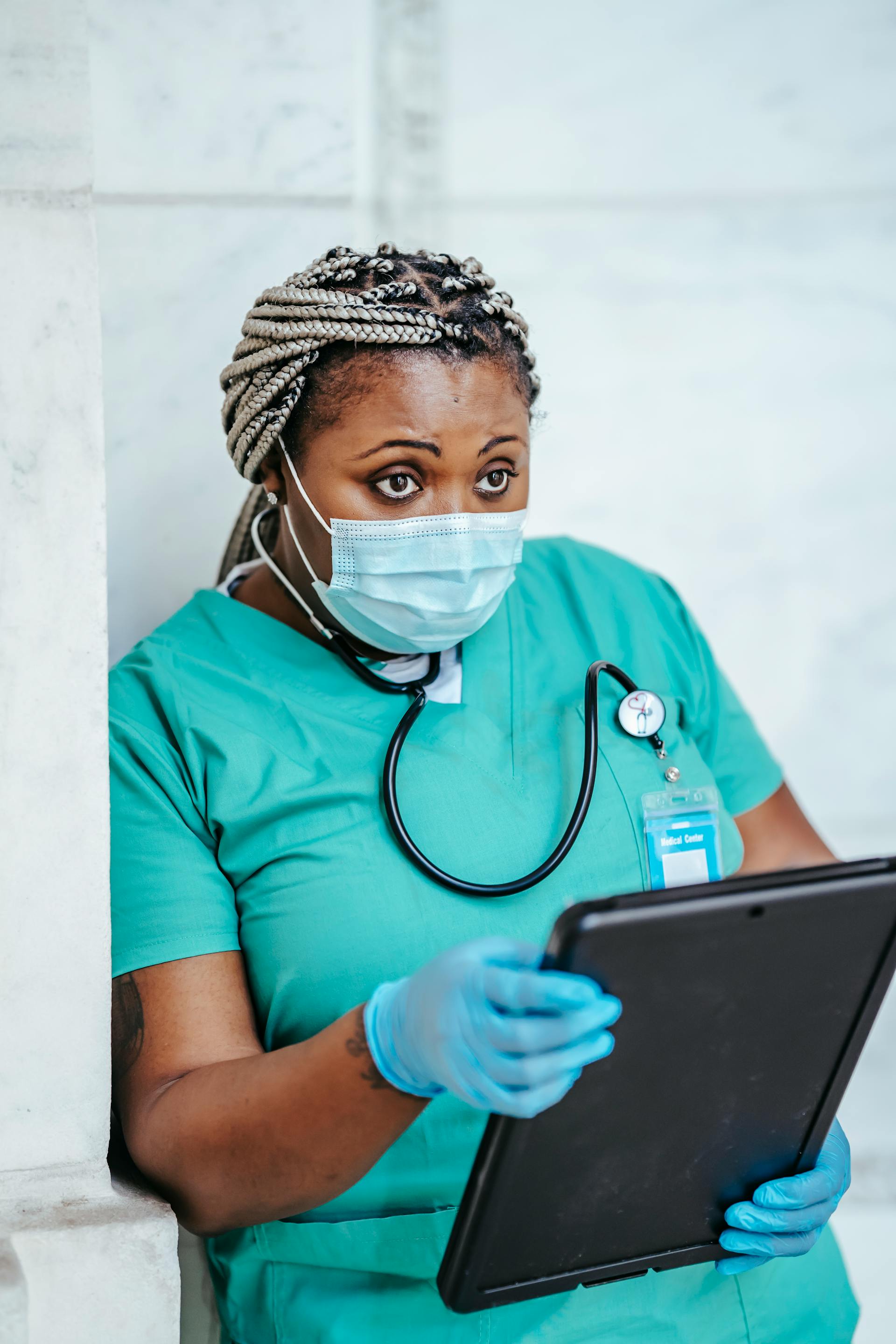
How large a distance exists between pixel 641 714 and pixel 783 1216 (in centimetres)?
47

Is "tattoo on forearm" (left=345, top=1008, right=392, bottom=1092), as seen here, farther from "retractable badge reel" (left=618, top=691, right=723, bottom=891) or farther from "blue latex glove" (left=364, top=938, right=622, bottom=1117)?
"retractable badge reel" (left=618, top=691, right=723, bottom=891)

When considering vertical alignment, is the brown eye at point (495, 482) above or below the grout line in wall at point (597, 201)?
below

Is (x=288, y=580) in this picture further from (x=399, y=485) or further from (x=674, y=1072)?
(x=674, y=1072)

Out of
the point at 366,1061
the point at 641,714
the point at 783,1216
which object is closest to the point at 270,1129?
the point at 366,1061

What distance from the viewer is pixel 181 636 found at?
47.8 inches

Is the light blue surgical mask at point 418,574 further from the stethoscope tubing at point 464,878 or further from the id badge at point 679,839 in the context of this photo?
the id badge at point 679,839

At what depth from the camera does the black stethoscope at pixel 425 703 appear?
1052 mm

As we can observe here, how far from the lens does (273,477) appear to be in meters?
1.21

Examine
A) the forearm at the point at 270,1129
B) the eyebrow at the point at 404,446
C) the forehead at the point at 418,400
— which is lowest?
the forearm at the point at 270,1129

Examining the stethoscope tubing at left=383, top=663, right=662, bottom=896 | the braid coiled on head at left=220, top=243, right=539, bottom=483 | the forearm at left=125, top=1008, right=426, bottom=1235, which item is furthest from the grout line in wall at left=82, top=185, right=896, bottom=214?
the forearm at left=125, top=1008, right=426, bottom=1235

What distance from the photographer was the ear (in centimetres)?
120

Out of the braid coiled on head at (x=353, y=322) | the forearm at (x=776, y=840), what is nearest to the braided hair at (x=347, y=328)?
the braid coiled on head at (x=353, y=322)

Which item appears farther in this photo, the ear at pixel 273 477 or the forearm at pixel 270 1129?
the ear at pixel 273 477

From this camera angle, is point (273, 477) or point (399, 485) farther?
point (273, 477)
